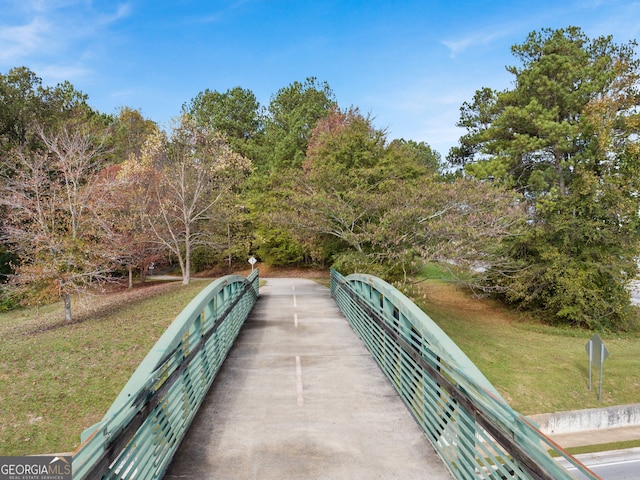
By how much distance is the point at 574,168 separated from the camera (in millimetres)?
23328

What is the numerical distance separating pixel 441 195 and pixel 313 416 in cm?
1266

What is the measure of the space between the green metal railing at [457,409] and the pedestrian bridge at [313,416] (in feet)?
0.05

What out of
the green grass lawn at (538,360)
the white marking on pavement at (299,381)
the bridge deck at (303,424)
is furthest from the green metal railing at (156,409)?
the green grass lawn at (538,360)

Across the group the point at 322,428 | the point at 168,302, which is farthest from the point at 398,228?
the point at 322,428

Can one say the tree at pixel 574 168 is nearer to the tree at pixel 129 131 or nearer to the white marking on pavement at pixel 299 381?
the white marking on pavement at pixel 299 381

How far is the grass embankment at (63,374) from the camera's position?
919 cm

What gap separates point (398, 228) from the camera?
1711cm

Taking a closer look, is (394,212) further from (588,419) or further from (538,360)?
(588,419)

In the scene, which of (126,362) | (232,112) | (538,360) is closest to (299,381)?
(126,362)

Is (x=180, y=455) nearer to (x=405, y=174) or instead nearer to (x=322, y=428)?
(x=322, y=428)

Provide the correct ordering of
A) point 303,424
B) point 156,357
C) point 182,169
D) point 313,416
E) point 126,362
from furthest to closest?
point 182,169 < point 126,362 < point 313,416 < point 303,424 < point 156,357

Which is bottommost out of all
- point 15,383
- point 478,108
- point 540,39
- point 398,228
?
point 15,383

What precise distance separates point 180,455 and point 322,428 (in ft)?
5.49

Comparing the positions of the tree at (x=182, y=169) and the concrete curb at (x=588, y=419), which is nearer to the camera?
the concrete curb at (x=588, y=419)
